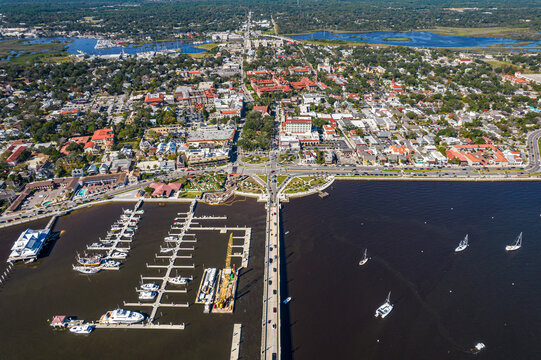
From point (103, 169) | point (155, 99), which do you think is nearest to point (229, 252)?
point (103, 169)

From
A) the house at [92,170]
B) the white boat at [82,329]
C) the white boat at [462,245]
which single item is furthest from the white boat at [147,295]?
the white boat at [462,245]

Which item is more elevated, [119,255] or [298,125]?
[298,125]

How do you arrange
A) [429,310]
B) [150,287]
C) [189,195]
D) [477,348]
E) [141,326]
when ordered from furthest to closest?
[189,195], [150,287], [429,310], [141,326], [477,348]

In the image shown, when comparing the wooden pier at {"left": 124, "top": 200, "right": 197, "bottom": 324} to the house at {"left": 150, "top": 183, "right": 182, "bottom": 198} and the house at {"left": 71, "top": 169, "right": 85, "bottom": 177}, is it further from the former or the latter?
the house at {"left": 71, "top": 169, "right": 85, "bottom": 177}

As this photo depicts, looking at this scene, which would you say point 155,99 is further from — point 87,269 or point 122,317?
point 122,317

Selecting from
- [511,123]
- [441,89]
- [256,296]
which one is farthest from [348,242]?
[441,89]

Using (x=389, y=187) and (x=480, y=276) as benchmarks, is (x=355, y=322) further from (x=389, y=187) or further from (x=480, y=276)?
(x=389, y=187)

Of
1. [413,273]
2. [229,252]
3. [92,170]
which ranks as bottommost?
[413,273]

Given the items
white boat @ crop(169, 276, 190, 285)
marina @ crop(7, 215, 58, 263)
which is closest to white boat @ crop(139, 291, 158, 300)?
white boat @ crop(169, 276, 190, 285)
